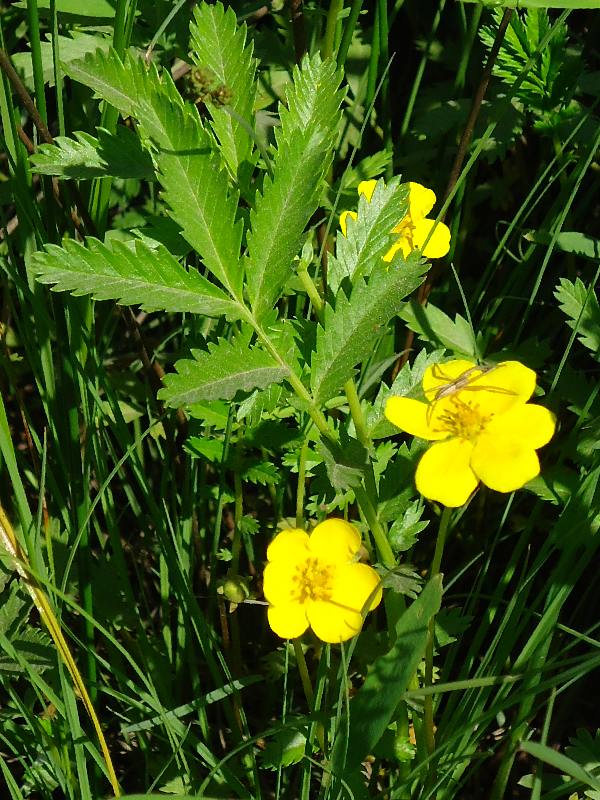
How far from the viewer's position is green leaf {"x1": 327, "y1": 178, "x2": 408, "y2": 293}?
4.15ft

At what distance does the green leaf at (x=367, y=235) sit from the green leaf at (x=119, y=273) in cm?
22

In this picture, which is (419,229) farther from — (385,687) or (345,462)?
(385,687)

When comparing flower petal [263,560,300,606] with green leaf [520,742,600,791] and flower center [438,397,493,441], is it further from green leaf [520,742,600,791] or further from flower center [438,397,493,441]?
green leaf [520,742,600,791]

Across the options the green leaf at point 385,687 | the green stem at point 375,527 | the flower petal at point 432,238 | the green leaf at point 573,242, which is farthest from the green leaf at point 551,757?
the green leaf at point 573,242

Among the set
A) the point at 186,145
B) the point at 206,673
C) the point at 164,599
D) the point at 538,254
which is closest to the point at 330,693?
the point at 164,599

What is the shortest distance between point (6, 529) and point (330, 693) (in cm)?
61

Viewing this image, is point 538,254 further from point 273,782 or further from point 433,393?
point 273,782

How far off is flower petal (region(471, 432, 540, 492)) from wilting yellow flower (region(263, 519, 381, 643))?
0.23 meters

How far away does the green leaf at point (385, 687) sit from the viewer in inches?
46.0

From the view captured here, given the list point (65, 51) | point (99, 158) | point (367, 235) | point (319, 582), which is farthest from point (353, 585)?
point (65, 51)

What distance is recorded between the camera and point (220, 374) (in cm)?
113

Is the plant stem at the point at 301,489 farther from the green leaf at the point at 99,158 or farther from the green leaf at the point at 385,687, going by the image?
the green leaf at the point at 99,158

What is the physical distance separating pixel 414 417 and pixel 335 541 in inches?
9.9

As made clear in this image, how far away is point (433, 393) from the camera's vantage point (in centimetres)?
124
